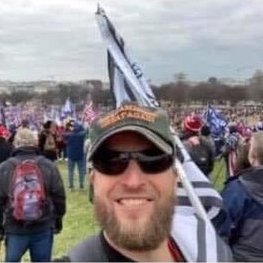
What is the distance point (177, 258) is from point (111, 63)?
1.79m

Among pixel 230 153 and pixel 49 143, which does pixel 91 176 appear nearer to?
pixel 230 153

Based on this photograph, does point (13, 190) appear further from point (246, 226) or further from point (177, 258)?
point (177, 258)

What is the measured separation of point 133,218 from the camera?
1784 mm

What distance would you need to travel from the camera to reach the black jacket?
623cm

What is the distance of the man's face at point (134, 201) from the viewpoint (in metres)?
1.77

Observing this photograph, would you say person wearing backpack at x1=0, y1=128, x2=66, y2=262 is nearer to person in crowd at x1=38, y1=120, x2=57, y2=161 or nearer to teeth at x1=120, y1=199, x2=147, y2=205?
teeth at x1=120, y1=199, x2=147, y2=205

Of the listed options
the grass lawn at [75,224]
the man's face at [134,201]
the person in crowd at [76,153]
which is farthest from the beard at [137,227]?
the person in crowd at [76,153]

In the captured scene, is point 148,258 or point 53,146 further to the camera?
point 53,146

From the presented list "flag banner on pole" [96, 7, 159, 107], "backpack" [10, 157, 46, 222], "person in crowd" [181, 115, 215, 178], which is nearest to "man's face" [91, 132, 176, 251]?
"flag banner on pole" [96, 7, 159, 107]

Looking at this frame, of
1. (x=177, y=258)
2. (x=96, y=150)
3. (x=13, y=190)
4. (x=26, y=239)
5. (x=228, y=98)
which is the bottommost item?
(x=228, y=98)

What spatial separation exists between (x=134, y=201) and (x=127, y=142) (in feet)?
0.50

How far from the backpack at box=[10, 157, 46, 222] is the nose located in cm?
435

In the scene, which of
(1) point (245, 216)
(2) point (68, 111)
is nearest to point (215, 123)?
(2) point (68, 111)

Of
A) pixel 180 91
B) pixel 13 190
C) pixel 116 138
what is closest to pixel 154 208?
pixel 116 138
